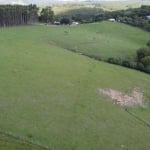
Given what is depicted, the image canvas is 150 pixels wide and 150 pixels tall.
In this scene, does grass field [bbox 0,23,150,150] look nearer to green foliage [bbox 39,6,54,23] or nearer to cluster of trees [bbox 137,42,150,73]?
cluster of trees [bbox 137,42,150,73]

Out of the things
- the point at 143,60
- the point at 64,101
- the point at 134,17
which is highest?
the point at 64,101

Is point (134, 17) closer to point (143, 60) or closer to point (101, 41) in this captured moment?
point (101, 41)

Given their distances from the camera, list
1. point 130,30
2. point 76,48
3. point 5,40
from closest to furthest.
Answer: point 5,40
point 76,48
point 130,30


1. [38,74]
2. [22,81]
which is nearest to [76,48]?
[38,74]

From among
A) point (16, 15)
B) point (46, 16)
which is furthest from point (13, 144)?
point (46, 16)

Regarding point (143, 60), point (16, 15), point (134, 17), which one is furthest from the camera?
point (134, 17)

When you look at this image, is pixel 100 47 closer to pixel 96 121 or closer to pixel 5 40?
pixel 5 40

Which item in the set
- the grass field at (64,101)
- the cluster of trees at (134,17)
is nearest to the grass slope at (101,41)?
the grass field at (64,101)
